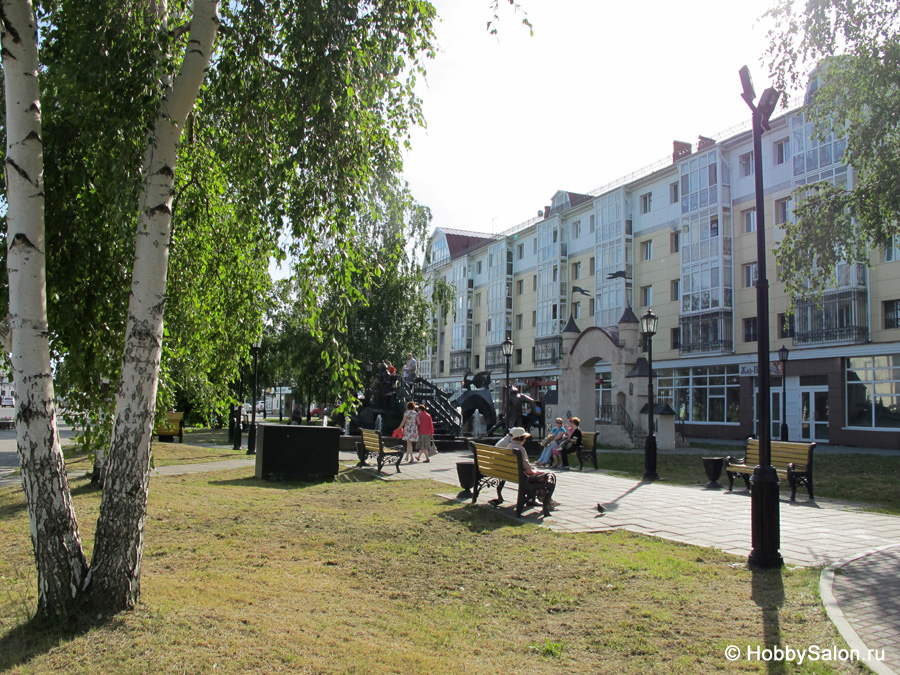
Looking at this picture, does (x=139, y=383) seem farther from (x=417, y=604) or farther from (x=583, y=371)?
(x=583, y=371)

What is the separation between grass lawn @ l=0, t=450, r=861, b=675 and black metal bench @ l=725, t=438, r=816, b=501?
490 cm

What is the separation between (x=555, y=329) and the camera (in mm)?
52188

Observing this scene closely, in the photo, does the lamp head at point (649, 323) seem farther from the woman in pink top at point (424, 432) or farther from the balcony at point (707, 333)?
the balcony at point (707, 333)

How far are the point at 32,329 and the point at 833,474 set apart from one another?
16746mm

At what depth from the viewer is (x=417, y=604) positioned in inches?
221

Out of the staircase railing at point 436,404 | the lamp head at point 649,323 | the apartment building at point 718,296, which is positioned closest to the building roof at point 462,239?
the apartment building at point 718,296

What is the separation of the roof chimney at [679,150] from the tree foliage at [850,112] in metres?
28.9

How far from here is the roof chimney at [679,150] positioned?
43.0 meters

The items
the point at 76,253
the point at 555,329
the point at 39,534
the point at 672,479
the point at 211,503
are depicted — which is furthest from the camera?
the point at 555,329

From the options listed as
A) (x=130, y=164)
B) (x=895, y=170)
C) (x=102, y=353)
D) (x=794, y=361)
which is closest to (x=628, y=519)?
(x=102, y=353)

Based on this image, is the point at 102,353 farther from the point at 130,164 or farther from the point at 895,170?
the point at 895,170

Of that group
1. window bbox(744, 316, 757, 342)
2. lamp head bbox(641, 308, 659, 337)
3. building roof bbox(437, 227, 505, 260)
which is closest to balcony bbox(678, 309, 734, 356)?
window bbox(744, 316, 757, 342)

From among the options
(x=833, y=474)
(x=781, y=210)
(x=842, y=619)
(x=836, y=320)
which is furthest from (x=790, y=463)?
(x=781, y=210)

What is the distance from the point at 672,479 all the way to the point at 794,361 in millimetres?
21418
